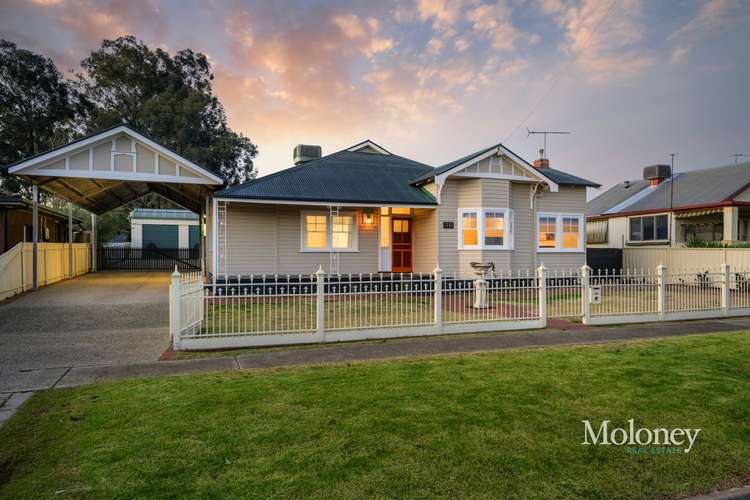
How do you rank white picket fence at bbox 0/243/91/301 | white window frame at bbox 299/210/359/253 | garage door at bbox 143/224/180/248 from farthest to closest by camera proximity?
1. garage door at bbox 143/224/180/248
2. white window frame at bbox 299/210/359/253
3. white picket fence at bbox 0/243/91/301

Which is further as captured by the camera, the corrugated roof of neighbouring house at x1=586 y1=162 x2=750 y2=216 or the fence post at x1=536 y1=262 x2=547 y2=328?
the corrugated roof of neighbouring house at x1=586 y1=162 x2=750 y2=216

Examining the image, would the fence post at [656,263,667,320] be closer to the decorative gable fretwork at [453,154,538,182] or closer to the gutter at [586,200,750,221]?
the decorative gable fretwork at [453,154,538,182]

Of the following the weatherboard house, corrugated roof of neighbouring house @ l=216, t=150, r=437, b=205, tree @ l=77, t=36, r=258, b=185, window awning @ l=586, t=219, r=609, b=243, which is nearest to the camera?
the weatherboard house

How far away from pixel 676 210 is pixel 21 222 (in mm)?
32661

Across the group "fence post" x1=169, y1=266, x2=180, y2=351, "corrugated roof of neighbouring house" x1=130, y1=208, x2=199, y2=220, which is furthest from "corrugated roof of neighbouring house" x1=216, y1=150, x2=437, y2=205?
"corrugated roof of neighbouring house" x1=130, y1=208, x2=199, y2=220

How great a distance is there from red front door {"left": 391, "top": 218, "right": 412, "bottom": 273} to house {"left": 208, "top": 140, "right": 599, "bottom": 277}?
0.04 meters

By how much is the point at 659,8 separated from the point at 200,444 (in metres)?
19.2

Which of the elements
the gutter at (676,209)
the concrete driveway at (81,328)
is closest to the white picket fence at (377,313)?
the concrete driveway at (81,328)

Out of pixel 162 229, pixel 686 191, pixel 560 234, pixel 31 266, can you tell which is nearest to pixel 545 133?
pixel 560 234

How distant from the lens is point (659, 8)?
15.0 metres

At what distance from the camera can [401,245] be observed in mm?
18031

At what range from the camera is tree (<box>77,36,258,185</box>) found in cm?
4053

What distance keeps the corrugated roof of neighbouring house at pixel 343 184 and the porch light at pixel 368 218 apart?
3.03ft

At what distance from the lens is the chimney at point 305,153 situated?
21984 mm
